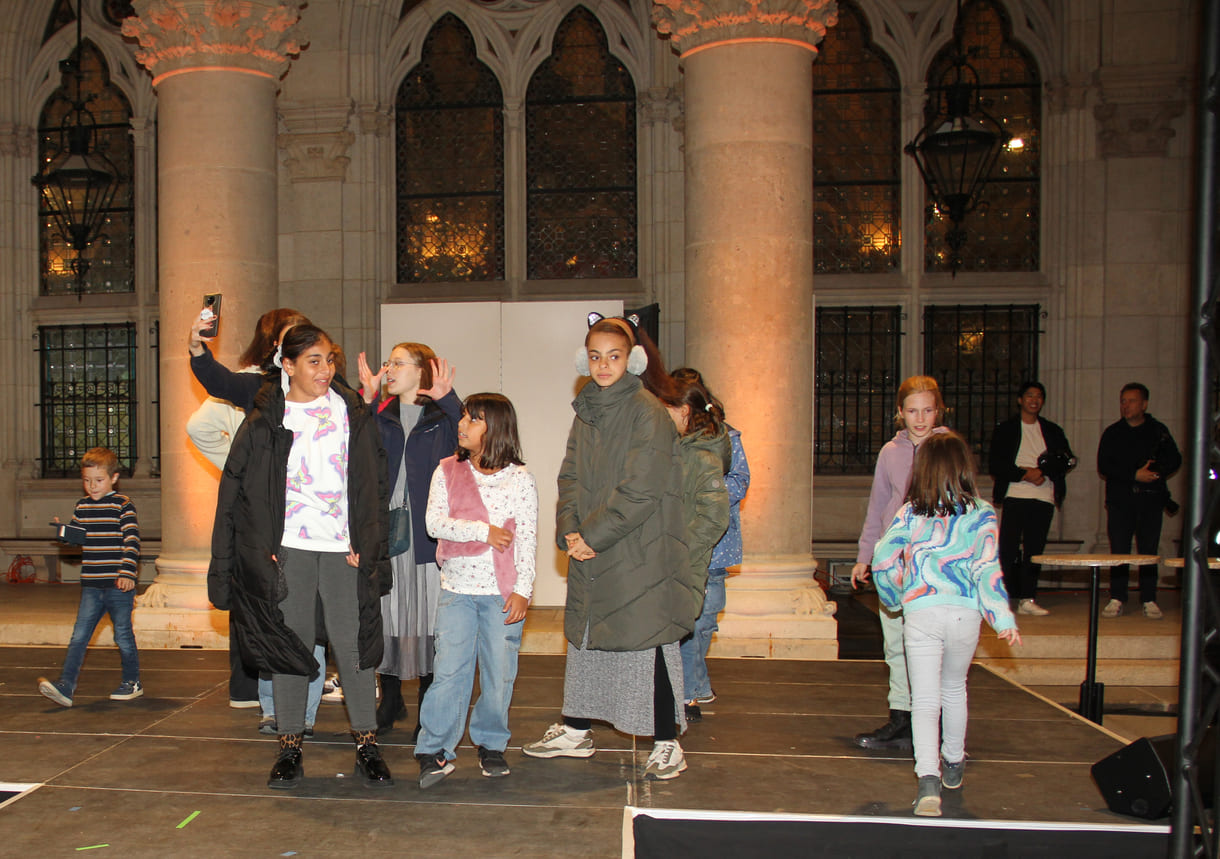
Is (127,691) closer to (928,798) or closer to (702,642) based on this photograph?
(702,642)

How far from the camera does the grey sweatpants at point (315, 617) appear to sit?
175 inches

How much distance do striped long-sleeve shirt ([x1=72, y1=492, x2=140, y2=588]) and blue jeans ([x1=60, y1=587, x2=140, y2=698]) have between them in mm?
76

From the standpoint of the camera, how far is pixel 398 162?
11.5m

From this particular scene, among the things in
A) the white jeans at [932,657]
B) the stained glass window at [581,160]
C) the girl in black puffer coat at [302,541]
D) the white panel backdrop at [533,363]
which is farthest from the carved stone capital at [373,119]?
the white jeans at [932,657]

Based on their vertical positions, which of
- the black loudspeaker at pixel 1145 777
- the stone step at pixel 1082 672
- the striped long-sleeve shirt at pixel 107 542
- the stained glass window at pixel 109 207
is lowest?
the stone step at pixel 1082 672

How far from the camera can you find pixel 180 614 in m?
8.04

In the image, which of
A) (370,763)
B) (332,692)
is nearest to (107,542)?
(332,692)

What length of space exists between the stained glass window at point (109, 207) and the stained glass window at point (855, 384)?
7.51 meters

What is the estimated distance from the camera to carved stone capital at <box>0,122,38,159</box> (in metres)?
11.8

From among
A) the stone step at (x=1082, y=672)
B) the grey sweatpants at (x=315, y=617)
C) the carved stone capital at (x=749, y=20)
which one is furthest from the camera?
the stone step at (x=1082, y=672)

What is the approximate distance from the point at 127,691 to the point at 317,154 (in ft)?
20.7

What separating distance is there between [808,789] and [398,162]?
28.4ft

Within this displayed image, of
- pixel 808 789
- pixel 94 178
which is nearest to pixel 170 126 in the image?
pixel 94 178

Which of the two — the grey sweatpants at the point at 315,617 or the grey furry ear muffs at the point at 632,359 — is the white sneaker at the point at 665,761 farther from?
the grey furry ear muffs at the point at 632,359
